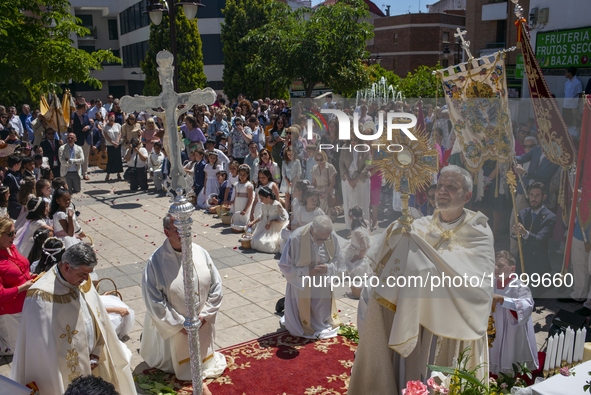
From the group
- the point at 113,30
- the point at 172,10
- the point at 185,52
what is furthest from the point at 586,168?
the point at 113,30

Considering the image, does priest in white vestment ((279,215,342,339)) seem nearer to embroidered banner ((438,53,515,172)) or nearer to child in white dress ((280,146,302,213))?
embroidered banner ((438,53,515,172))

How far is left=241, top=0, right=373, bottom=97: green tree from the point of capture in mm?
15273

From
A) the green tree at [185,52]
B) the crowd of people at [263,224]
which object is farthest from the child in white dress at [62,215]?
the green tree at [185,52]

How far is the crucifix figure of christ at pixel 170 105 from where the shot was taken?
3361 mm

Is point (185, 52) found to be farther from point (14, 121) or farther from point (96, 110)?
point (14, 121)

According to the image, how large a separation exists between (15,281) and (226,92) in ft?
86.4

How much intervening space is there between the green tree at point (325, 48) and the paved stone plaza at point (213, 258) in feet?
18.9

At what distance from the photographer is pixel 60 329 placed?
12.5ft

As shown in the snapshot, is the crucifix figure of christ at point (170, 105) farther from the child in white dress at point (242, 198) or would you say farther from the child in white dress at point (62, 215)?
the child in white dress at point (242, 198)

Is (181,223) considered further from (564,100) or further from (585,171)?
(564,100)

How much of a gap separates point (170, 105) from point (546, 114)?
5.03 meters

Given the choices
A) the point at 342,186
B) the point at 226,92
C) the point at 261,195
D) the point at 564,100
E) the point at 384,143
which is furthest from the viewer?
the point at 226,92

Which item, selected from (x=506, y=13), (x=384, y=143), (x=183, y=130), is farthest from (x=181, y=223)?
(x=506, y=13)

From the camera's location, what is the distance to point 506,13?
24625 mm
